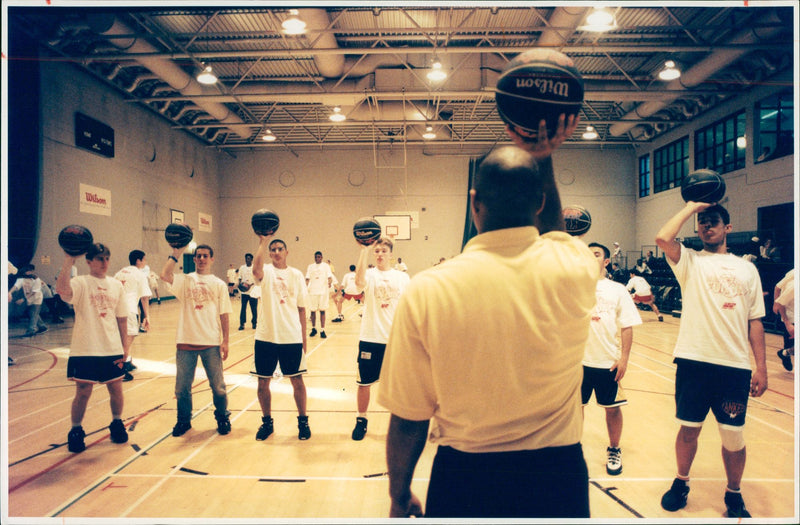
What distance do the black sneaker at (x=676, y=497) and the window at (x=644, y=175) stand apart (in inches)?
748

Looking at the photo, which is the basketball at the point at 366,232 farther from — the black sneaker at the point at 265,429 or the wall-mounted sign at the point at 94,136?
→ the wall-mounted sign at the point at 94,136

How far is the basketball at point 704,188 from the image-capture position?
2656 millimetres

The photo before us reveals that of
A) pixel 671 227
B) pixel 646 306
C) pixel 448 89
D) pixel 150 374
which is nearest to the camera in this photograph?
pixel 671 227

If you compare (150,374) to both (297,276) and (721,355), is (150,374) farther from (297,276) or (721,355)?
(721,355)

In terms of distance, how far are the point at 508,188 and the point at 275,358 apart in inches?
138

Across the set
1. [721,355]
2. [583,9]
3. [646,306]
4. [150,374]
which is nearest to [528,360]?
[721,355]

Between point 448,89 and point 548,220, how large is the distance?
522 inches

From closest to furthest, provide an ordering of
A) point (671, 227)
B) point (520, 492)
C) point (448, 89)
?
point (520, 492) < point (671, 227) < point (448, 89)

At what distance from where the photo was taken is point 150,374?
643 centimetres

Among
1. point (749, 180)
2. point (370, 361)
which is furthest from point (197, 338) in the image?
point (749, 180)

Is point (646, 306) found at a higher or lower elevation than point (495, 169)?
lower

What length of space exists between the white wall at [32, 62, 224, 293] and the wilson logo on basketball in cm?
1313

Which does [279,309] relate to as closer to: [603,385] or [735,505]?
[603,385]

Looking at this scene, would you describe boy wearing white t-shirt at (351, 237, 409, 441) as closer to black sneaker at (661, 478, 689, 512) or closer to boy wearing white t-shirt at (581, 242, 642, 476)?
boy wearing white t-shirt at (581, 242, 642, 476)
